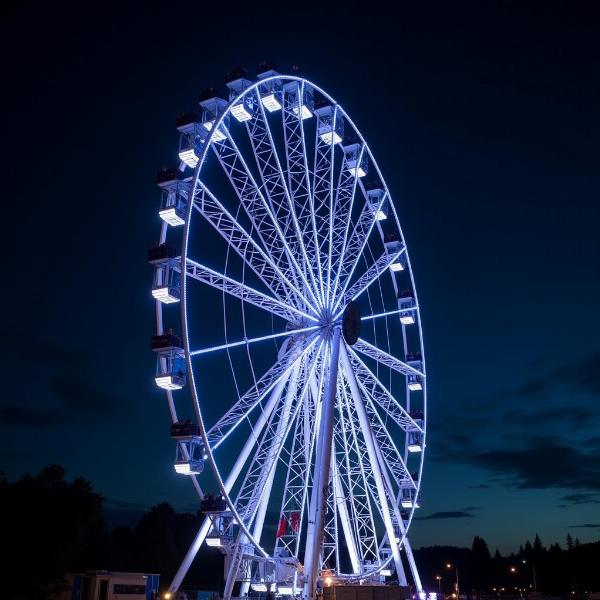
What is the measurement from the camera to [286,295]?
102 ft

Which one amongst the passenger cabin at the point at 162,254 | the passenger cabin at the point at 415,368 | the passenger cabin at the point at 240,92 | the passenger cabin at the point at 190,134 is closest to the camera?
the passenger cabin at the point at 162,254

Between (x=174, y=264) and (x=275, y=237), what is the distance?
5379mm

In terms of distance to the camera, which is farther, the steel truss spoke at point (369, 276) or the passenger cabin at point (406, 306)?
the passenger cabin at point (406, 306)

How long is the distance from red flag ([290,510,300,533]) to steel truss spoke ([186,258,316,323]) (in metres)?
9.99

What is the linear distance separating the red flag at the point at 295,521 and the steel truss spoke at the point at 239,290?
32.8 feet

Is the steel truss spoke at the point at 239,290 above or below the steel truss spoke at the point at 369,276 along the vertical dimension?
below

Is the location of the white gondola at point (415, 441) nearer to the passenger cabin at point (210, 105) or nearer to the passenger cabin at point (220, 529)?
the passenger cabin at point (220, 529)
